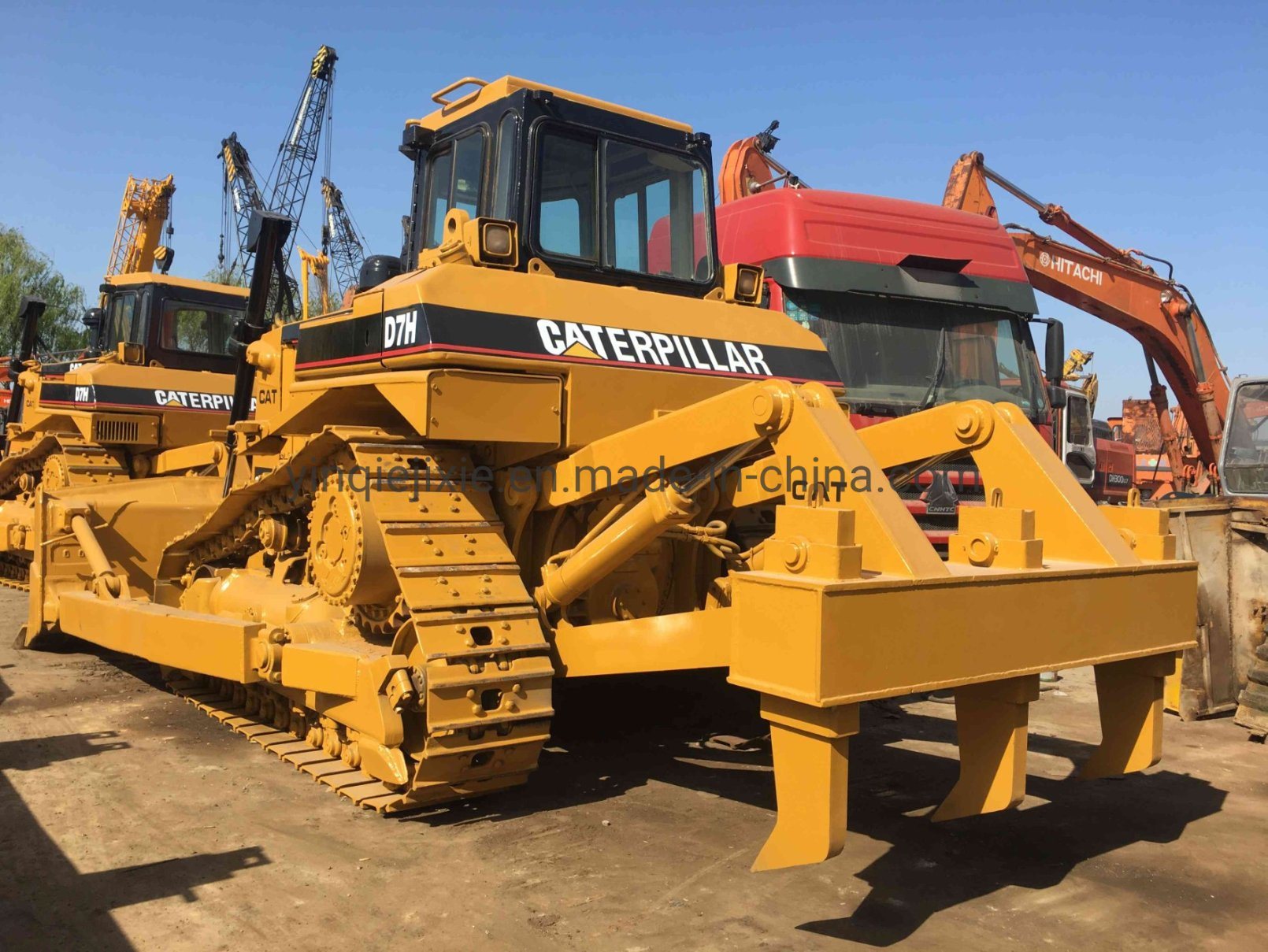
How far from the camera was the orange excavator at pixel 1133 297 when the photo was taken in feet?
41.8

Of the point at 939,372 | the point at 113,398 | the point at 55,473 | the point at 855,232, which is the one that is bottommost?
the point at 55,473

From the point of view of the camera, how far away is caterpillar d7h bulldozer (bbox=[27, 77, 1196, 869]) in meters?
3.54

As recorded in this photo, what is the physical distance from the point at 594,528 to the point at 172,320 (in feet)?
27.1

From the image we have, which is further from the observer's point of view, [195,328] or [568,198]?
[195,328]

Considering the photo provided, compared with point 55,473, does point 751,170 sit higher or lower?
higher

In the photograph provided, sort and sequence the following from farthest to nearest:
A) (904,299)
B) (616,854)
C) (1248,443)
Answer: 1. (1248,443)
2. (904,299)
3. (616,854)

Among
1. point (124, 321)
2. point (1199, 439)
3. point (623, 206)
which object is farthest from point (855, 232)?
point (1199, 439)

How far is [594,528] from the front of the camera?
4.93m

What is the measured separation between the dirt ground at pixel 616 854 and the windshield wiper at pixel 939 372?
110 inches

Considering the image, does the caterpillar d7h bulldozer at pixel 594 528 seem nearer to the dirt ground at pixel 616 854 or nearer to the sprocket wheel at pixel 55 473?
the dirt ground at pixel 616 854

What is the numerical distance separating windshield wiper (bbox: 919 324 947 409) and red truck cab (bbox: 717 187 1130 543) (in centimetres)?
1

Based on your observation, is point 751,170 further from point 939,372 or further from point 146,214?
point 146,214

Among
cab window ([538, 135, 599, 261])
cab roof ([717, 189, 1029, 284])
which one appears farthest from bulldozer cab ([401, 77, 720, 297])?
cab roof ([717, 189, 1029, 284])

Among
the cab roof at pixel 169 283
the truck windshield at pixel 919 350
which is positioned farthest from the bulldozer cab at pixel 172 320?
the truck windshield at pixel 919 350
